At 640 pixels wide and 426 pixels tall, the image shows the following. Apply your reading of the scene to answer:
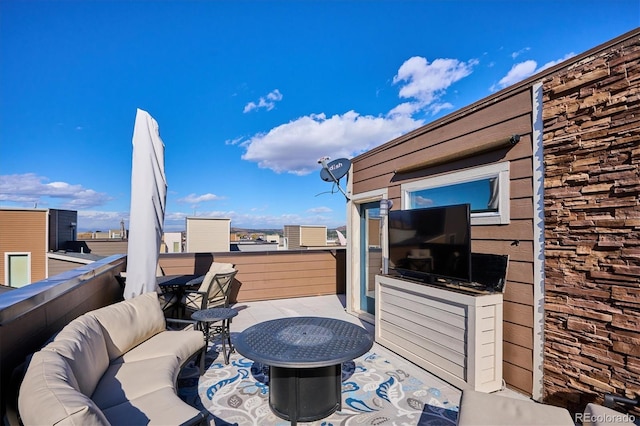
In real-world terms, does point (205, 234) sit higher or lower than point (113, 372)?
higher

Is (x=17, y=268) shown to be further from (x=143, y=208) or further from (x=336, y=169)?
(x=336, y=169)

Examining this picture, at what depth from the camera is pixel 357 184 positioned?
5164 millimetres

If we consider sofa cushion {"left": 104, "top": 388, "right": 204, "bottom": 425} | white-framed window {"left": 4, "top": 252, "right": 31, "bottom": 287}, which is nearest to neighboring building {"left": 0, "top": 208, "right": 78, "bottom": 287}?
white-framed window {"left": 4, "top": 252, "right": 31, "bottom": 287}

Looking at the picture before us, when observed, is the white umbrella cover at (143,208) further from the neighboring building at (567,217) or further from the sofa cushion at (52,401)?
the neighboring building at (567,217)

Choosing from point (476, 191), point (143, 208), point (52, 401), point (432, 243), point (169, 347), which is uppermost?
point (476, 191)

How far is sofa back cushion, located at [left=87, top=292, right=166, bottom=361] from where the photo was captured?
7.35ft

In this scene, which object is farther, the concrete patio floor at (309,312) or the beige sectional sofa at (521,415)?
the concrete patio floor at (309,312)

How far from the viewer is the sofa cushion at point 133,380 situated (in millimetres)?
1695

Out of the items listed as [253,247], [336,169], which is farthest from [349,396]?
[253,247]

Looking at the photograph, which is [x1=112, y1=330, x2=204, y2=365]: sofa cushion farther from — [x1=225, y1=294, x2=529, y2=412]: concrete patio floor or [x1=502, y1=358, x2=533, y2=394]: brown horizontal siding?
[x1=502, y1=358, x2=533, y2=394]: brown horizontal siding

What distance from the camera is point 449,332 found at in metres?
2.77

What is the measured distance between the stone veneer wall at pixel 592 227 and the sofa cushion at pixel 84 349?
329cm

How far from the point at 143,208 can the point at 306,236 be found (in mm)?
11869

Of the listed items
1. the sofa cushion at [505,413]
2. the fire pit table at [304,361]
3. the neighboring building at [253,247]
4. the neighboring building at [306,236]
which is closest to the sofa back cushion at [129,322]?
the fire pit table at [304,361]
